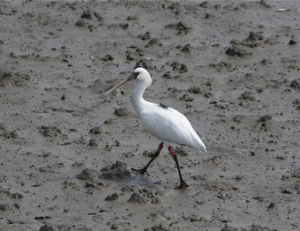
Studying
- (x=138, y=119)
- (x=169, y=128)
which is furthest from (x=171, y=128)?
(x=138, y=119)

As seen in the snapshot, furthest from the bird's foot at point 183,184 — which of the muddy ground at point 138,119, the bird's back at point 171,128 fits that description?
the bird's back at point 171,128

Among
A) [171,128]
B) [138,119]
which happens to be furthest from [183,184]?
[138,119]

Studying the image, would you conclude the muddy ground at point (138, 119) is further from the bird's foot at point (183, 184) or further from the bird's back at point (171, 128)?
the bird's back at point (171, 128)

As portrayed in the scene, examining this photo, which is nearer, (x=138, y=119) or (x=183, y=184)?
(x=183, y=184)

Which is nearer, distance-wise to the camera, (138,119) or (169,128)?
(169,128)

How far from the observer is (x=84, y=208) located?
24.7 feet

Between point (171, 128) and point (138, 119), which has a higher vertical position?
point (171, 128)

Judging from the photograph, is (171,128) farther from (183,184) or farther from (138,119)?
(138,119)

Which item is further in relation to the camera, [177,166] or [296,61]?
[296,61]

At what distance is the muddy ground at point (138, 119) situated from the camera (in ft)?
25.0

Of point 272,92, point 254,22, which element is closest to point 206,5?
point 254,22

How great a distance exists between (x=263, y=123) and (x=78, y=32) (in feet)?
17.7

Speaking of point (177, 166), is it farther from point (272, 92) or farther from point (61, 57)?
point (61, 57)

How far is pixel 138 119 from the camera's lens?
10141 millimetres
